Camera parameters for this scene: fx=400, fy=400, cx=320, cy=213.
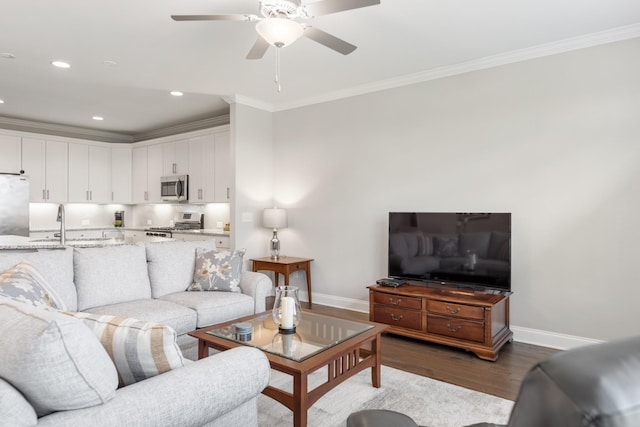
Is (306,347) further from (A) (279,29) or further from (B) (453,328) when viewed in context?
(A) (279,29)

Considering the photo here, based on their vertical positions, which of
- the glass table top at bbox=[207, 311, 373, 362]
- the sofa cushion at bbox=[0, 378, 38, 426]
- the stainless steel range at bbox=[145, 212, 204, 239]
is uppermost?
the stainless steel range at bbox=[145, 212, 204, 239]

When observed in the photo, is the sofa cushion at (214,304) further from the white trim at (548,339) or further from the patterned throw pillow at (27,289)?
the white trim at (548,339)

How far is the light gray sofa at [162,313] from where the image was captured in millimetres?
1125

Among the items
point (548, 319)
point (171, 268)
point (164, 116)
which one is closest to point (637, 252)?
point (548, 319)

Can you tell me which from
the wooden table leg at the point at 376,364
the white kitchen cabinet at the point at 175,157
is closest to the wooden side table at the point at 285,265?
the wooden table leg at the point at 376,364

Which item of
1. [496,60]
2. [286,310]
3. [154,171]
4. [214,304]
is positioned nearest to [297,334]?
[286,310]

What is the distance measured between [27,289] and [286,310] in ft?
4.32

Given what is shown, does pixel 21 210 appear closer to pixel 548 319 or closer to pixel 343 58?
pixel 343 58

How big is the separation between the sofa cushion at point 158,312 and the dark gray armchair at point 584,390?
110 inches

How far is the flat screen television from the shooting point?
3.53 meters

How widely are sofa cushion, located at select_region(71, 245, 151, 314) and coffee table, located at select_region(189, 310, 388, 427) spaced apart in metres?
1.03

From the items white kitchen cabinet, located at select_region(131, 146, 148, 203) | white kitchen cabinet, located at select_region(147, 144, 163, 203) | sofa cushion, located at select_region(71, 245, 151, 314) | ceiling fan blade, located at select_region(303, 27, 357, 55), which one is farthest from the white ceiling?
white kitchen cabinet, located at select_region(131, 146, 148, 203)

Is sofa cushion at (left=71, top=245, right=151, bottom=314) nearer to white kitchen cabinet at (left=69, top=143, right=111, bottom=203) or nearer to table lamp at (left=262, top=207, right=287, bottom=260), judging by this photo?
table lamp at (left=262, top=207, right=287, bottom=260)

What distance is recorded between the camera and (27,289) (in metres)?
1.88
